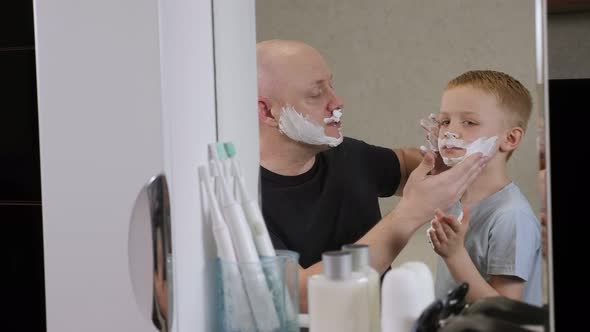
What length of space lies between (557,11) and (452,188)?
0.31m

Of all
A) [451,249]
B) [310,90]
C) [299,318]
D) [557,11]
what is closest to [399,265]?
[451,249]

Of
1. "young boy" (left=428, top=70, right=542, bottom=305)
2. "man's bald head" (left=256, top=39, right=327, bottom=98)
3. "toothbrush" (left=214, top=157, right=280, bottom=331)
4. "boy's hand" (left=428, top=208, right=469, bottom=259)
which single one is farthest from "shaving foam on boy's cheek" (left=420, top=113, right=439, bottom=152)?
"toothbrush" (left=214, top=157, right=280, bottom=331)

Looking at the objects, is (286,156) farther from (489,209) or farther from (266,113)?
(489,209)

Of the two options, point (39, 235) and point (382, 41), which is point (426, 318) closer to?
point (382, 41)

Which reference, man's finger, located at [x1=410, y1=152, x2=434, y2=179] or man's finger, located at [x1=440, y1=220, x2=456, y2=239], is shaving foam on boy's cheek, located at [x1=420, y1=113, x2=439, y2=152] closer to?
man's finger, located at [x1=410, y1=152, x2=434, y2=179]

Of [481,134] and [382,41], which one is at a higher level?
[382,41]

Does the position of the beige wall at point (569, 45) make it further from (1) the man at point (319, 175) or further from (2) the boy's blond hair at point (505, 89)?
(1) the man at point (319, 175)

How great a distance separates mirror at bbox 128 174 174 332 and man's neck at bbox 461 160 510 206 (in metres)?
0.48

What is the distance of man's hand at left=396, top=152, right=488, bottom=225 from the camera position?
113 centimetres

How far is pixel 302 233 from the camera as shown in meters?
1.23

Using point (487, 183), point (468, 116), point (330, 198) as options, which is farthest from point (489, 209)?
point (330, 198)

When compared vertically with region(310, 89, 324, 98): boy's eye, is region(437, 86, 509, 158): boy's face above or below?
below

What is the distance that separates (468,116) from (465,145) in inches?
1.8

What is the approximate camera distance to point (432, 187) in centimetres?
116
